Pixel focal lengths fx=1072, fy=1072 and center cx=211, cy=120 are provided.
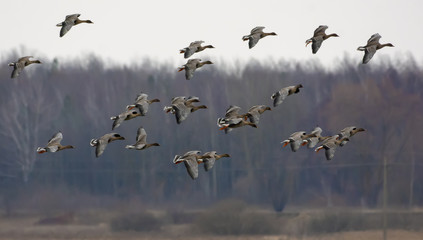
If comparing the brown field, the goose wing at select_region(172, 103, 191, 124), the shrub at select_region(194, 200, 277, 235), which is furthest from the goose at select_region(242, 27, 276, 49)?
the shrub at select_region(194, 200, 277, 235)

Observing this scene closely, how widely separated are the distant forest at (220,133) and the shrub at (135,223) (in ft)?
12.5

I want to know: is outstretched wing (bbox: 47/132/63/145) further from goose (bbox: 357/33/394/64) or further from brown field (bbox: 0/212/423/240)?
brown field (bbox: 0/212/423/240)

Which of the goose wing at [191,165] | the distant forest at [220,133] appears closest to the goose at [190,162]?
the goose wing at [191,165]

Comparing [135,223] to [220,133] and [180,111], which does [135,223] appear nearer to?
[220,133]

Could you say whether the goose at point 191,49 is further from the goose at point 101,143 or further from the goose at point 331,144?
the goose at point 331,144

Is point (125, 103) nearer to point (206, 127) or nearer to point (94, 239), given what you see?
point (206, 127)

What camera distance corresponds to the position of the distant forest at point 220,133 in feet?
186

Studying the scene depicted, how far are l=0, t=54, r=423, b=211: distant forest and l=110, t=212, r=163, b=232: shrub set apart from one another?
12.5 feet

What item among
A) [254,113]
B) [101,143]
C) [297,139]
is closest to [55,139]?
[101,143]

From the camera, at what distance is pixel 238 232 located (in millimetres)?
49062

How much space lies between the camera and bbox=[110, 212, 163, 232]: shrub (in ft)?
163

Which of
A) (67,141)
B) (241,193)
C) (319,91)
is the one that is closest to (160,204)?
(241,193)

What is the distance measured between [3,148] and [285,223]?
18.6m

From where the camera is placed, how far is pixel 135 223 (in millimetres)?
49844
